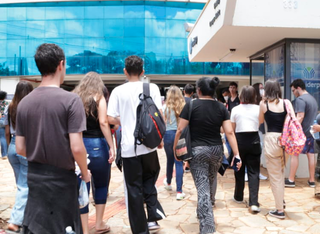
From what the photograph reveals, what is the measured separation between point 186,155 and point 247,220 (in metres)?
1.55

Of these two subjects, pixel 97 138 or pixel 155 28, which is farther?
pixel 155 28

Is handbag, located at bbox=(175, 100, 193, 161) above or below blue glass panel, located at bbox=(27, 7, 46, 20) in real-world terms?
below

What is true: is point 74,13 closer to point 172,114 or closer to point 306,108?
point 172,114

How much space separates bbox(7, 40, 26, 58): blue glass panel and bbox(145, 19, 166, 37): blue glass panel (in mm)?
11874

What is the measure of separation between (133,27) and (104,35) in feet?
9.35

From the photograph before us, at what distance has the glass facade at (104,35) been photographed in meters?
29.7

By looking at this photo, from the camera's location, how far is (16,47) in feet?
101

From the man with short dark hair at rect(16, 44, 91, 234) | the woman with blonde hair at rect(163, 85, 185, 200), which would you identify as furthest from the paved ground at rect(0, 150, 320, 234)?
the man with short dark hair at rect(16, 44, 91, 234)

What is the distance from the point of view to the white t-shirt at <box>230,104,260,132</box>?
5.09 m

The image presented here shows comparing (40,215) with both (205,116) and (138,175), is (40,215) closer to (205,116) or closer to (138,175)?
(138,175)

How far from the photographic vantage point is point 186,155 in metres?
4.02

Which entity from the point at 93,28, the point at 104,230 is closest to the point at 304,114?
the point at 104,230

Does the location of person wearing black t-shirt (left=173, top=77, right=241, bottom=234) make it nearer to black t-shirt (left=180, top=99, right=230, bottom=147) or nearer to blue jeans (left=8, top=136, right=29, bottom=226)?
black t-shirt (left=180, top=99, right=230, bottom=147)

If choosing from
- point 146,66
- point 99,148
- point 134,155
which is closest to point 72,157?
point 134,155
